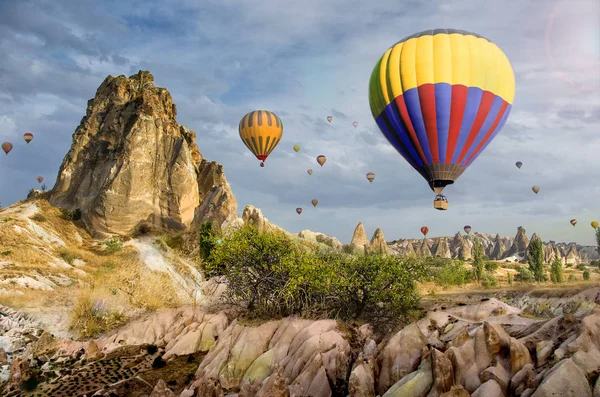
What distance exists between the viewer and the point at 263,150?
5600 centimetres

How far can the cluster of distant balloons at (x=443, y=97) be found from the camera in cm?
3030

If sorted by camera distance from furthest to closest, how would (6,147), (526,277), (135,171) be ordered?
(526,277) → (6,147) → (135,171)

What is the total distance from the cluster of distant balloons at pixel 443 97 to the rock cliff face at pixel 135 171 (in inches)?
983

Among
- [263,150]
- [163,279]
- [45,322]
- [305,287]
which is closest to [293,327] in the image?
[305,287]

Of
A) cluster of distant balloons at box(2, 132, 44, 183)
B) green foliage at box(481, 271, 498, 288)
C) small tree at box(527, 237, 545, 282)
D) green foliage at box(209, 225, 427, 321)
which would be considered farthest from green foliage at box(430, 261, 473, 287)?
cluster of distant balloons at box(2, 132, 44, 183)

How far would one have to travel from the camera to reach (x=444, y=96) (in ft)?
98.9

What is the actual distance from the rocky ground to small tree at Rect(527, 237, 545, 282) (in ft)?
156

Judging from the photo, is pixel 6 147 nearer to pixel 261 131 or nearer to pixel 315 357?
pixel 261 131

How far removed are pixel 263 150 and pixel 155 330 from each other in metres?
35.8

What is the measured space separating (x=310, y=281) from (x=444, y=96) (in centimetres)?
1752

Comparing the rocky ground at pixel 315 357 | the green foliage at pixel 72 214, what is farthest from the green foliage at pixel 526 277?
the green foliage at pixel 72 214

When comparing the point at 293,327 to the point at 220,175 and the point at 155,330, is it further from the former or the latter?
the point at 220,175

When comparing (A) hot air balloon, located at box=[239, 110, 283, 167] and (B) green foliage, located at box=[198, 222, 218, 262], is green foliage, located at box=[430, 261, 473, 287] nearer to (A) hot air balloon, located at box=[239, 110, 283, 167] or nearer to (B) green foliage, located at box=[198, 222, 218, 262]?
(A) hot air balloon, located at box=[239, 110, 283, 167]

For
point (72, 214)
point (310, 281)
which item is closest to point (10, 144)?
point (72, 214)
